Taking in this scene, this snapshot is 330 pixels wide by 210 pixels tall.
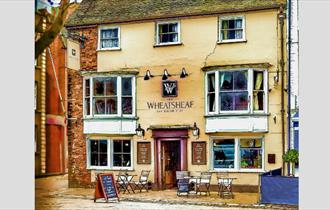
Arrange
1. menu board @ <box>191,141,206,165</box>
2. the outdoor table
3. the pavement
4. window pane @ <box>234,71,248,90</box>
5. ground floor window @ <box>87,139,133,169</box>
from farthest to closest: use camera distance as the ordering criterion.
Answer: ground floor window @ <box>87,139,133,169</box> < the outdoor table < menu board @ <box>191,141,206,165</box> < window pane @ <box>234,71,248,90</box> < the pavement

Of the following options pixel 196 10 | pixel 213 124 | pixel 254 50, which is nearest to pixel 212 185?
pixel 213 124

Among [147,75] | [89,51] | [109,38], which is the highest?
[109,38]

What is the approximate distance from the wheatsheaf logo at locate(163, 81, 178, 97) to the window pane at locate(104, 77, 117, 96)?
1.84ft

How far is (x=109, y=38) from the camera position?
657cm

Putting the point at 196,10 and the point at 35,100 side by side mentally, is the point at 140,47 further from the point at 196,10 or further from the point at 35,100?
the point at 35,100

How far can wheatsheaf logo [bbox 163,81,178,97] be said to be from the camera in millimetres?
6363

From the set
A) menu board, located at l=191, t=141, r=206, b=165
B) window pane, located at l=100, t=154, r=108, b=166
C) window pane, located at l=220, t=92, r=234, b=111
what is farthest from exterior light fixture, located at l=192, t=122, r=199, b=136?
window pane, located at l=100, t=154, r=108, b=166

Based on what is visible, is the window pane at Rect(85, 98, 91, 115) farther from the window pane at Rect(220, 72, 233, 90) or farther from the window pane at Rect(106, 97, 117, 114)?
the window pane at Rect(220, 72, 233, 90)

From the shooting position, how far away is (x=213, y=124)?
624 cm

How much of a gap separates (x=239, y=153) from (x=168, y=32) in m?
1.48

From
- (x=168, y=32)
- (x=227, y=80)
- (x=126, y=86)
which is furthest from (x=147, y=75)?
(x=227, y=80)

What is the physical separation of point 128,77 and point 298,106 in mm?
1834

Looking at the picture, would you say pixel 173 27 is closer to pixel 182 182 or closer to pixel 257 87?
pixel 257 87

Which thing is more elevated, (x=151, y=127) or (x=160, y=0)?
(x=160, y=0)
